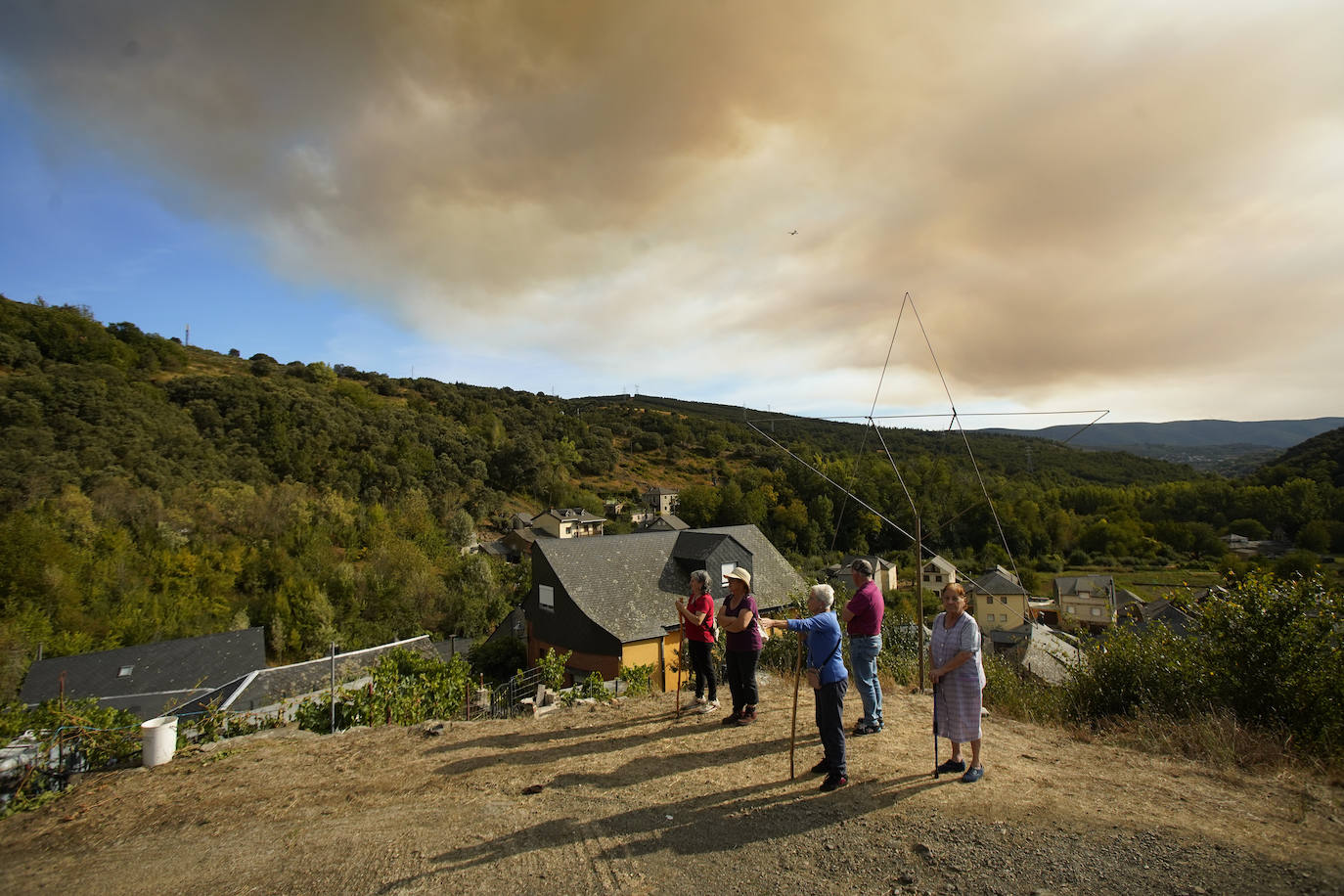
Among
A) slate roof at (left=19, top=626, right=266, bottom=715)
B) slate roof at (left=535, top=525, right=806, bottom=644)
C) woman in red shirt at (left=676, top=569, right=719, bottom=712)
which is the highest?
woman in red shirt at (left=676, top=569, right=719, bottom=712)

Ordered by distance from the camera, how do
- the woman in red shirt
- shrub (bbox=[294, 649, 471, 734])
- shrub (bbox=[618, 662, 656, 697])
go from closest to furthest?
the woman in red shirt < shrub (bbox=[294, 649, 471, 734]) < shrub (bbox=[618, 662, 656, 697])

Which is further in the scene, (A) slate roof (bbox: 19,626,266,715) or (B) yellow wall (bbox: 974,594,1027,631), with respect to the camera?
(B) yellow wall (bbox: 974,594,1027,631)

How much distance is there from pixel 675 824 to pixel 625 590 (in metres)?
17.0

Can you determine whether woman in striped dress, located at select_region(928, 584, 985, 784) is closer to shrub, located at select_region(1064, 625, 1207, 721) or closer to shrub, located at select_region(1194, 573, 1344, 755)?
shrub, located at select_region(1064, 625, 1207, 721)

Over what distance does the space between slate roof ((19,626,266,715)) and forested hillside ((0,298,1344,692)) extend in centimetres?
355

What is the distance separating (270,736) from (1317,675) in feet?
36.8

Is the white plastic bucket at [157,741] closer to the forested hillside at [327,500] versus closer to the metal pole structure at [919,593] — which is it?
the forested hillside at [327,500]

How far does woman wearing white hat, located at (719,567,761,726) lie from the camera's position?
5.66 meters

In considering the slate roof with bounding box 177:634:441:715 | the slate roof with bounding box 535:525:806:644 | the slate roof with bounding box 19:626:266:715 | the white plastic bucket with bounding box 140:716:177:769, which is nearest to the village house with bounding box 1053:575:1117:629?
the slate roof with bounding box 535:525:806:644

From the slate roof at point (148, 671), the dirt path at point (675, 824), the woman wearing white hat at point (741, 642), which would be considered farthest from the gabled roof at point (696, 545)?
the dirt path at point (675, 824)

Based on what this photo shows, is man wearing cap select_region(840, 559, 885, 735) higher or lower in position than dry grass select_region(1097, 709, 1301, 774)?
higher

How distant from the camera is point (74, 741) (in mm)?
5371

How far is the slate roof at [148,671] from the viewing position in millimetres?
16984

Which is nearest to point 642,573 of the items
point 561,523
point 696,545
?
point 696,545
